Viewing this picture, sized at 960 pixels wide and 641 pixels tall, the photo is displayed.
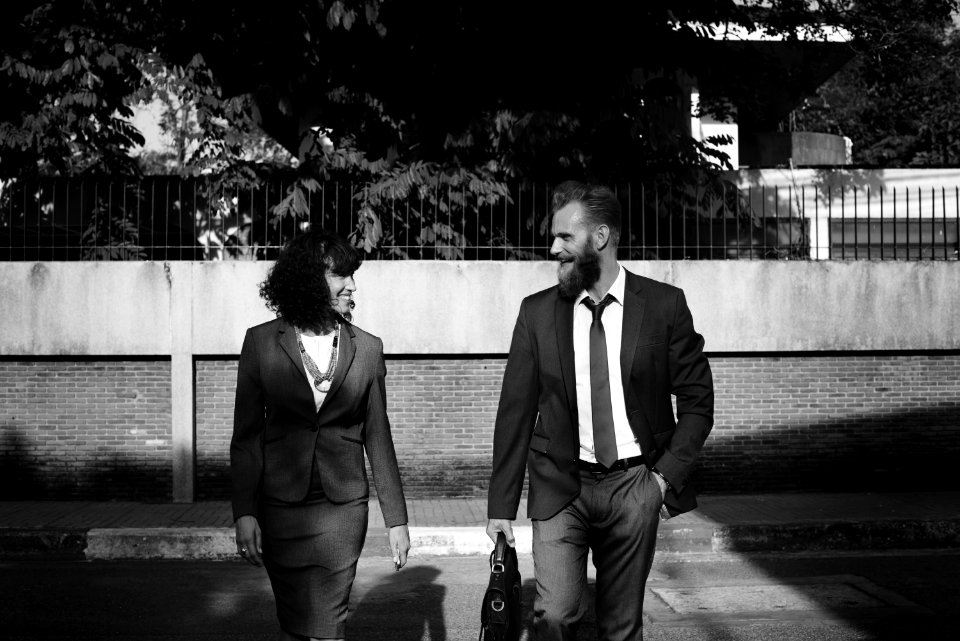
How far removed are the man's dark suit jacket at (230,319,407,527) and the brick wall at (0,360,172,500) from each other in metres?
8.12

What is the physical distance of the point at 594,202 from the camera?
4.02m

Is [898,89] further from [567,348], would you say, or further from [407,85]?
[567,348]

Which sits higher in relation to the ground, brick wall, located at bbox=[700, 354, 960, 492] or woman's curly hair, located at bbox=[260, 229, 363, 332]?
woman's curly hair, located at bbox=[260, 229, 363, 332]

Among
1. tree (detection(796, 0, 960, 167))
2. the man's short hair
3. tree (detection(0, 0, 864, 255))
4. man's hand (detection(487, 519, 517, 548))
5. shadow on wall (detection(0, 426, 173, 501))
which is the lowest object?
shadow on wall (detection(0, 426, 173, 501))

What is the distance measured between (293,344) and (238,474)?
0.51 m

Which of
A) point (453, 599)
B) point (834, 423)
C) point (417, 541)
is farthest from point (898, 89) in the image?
point (453, 599)

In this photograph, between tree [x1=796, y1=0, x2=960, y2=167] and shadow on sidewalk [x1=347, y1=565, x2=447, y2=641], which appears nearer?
shadow on sidewalk [x1=347, y1=565, x2=447, y2=641]

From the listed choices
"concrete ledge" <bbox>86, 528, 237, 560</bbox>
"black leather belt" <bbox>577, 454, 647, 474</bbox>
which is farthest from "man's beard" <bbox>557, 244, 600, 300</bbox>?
"concrete ledge" <bbox>86, 528, 237, 560</bbox>

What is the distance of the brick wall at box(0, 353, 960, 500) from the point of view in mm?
11727

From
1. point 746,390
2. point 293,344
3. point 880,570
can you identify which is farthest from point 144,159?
point 293,344

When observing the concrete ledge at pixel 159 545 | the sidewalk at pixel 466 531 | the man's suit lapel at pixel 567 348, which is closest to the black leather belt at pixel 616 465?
the man's suit lapel at pixel 567 348

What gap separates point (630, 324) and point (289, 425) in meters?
1.30

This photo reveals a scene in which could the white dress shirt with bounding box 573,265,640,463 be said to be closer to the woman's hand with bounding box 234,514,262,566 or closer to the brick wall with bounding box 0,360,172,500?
the woman's hand with bounding box 234,514,262,566

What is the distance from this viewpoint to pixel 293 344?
4035 mm
